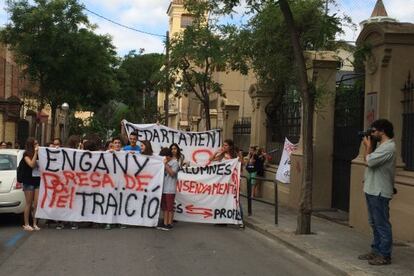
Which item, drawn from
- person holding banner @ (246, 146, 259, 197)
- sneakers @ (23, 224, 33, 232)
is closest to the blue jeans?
sneakers @ (23, 224, 33, 232)

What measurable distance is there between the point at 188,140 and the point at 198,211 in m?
4.43

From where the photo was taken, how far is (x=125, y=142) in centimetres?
1477

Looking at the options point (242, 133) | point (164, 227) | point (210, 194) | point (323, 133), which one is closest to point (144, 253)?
point (164, 227)

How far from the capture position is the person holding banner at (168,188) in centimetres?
1191

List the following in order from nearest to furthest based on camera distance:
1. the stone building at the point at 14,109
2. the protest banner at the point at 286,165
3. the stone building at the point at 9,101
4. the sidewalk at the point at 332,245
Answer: the sidewalk at the point at 332,245 → the protest banner at the point at 286,165 → the stone building at the point at 14,109 → the stone building at the point at 9,101

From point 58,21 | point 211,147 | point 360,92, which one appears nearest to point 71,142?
point 211,147

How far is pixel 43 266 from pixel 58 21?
18.8m

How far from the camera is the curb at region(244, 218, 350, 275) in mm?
8109

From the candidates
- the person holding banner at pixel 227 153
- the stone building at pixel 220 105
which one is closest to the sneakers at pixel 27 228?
the person holding banner at pixel 227 153

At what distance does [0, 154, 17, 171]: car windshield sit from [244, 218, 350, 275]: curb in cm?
474

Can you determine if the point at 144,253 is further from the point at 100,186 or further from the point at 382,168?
the point at 382,168

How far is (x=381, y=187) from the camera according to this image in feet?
27.0

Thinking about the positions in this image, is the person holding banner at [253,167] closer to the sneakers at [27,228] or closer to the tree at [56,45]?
the sneakers at [27,228]

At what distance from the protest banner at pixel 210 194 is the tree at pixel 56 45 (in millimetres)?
14151
